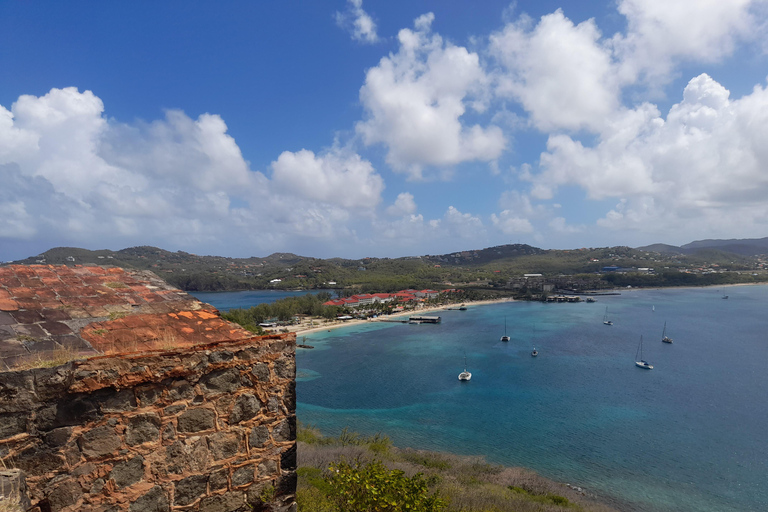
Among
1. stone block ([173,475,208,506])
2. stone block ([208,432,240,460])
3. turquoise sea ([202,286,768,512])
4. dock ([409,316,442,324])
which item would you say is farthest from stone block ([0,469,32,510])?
dock ([409,316,442,324])

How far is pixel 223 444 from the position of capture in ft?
9.66

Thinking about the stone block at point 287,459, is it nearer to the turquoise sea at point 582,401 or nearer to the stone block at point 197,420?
the stone block at point 197,420

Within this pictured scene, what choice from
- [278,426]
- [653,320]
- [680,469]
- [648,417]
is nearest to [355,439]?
[680,469]

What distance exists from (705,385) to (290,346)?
40667mm

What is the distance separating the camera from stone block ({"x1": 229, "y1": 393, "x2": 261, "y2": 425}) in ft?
9.77

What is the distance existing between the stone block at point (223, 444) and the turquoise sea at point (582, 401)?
1931cm

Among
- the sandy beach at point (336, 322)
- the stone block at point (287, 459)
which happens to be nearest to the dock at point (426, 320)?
the sandy beach at point (336, 322)

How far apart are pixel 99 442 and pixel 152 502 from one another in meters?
0.60

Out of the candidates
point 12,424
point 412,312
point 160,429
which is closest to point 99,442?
point 160,429

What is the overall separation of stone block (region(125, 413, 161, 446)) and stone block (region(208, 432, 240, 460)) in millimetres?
382

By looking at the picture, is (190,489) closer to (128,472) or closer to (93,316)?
(128,472)

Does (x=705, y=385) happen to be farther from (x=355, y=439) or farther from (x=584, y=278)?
(x=584, y=278)

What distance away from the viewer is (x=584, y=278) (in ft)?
380

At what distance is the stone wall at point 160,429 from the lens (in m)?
2.31
